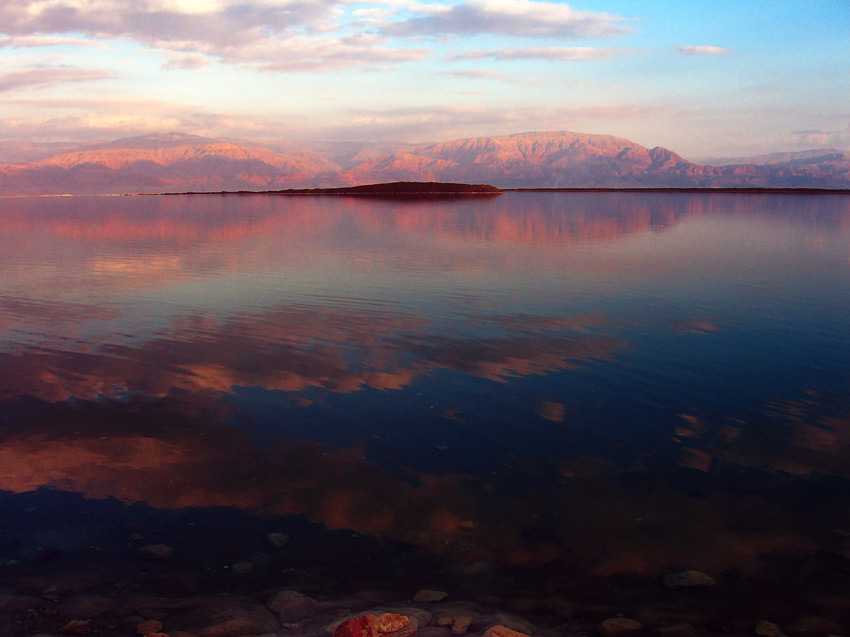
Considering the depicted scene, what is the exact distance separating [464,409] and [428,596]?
17.4 feet

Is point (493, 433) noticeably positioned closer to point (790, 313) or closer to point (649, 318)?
point (649, 318)

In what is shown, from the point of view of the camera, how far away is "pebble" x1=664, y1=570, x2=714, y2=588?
7.21m

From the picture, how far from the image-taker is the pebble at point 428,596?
22.8 feet

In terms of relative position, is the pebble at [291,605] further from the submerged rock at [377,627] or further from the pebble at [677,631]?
the pebble at [677,631]

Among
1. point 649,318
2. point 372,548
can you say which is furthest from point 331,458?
point 649,318

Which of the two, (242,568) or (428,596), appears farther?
(242,568)

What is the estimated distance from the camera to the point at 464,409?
12109 millimetres

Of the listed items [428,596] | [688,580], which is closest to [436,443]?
[428,596]

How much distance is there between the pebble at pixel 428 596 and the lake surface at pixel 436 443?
202 millimetres

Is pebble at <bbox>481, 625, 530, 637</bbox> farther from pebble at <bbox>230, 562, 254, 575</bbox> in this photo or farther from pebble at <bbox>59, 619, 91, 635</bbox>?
pebble at <bbox>59, 619, 91, 635</bbox>

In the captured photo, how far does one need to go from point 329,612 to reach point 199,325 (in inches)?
539

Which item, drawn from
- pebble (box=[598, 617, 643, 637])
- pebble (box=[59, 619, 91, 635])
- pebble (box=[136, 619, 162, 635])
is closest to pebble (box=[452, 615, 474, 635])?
pebble (box=[598, 617, 643, 637])

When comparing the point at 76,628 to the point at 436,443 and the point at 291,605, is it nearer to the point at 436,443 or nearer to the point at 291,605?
the point at 291,605

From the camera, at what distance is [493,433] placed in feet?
36.4
